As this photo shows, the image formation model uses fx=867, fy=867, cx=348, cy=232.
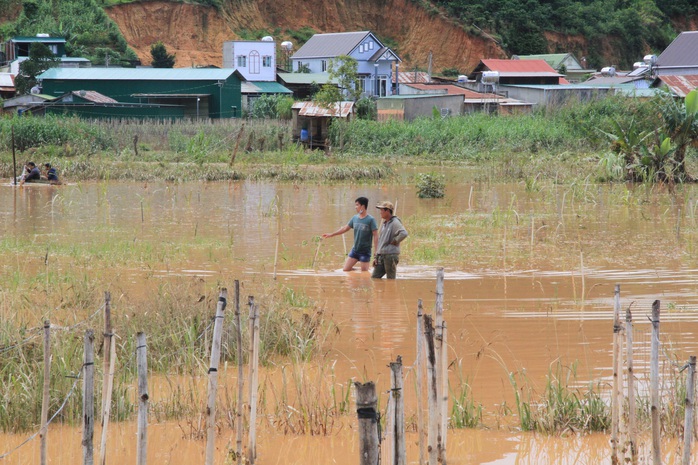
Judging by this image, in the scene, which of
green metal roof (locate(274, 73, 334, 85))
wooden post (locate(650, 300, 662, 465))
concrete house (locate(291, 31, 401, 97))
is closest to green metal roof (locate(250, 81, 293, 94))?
green metal roof (locate(274, 73, 334, 85))

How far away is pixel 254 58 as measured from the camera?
53000 mm

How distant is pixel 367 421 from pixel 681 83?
39.2 meters

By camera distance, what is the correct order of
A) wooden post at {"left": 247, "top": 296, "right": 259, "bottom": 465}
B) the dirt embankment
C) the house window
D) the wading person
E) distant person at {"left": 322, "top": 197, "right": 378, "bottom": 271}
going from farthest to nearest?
the dirt embankment < the house window < distant person at {"left": 322, "top": 197, "right": 378, "bottom": 271} < the wading person < wooden post at {"left": 247, "top": 296, "right": 259, "bottom": 465}

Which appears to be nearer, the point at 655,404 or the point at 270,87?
the point at 655,404

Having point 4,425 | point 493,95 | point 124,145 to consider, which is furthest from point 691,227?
point 493,95

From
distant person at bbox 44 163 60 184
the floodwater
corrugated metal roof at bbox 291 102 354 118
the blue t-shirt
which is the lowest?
the floodwater

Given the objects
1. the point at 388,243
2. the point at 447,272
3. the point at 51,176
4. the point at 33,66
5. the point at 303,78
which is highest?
the point at 303,78

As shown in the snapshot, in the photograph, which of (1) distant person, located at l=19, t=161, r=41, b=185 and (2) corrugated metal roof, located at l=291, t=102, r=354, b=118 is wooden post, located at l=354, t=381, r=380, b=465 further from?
(2) corrugated metal roof, located at l=291, t=102, r=354, b=118

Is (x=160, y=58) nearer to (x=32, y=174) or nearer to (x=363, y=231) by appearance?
(x=32, y=174)

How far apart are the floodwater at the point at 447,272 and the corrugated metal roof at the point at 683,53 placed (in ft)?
107

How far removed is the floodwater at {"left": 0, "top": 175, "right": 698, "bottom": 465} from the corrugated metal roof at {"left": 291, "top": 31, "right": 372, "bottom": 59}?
34.2 m

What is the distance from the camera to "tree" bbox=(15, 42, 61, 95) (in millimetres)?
42281

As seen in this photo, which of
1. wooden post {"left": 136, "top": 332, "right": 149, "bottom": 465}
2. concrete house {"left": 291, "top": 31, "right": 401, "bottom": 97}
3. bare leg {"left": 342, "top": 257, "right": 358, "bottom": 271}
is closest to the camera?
wooden post {"left": 136, "top": 332, "right": 149, "bottom": 465}

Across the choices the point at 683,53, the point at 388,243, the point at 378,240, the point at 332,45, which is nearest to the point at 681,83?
the point at 683,53
